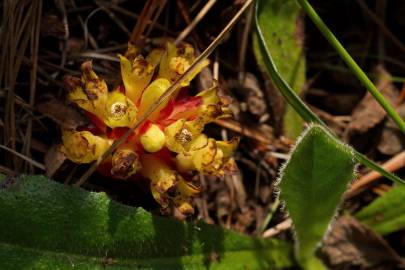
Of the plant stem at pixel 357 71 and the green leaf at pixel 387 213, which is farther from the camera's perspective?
the green leaf at pixel 387 213

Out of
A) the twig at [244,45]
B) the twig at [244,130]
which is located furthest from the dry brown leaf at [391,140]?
the twig at [244,45]

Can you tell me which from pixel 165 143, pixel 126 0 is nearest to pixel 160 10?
pixel 126 0

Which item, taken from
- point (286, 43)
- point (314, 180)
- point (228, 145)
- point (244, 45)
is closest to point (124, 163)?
point (228, 145)

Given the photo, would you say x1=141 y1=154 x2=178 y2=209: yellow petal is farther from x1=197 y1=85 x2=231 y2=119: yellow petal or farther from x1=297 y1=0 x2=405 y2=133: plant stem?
x1=297 y1=0 x2=405 y2=133: plant stem

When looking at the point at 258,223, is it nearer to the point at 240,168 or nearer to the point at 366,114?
the point at 240,168

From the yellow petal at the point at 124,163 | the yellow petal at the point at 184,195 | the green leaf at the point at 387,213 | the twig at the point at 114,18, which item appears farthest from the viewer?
the green leaf at the point at 387,213

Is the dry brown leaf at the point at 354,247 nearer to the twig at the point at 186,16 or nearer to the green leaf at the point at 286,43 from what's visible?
the green leaf at the point at 286,43
